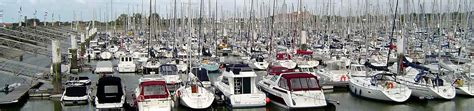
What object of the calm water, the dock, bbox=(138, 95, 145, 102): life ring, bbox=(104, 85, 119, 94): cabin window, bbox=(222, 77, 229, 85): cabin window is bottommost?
the calm water

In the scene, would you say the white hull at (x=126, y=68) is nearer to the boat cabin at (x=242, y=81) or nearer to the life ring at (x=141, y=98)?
the boat cabin at (x=242, y=81)

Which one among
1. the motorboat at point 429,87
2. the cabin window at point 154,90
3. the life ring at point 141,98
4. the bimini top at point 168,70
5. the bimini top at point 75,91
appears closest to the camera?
the life ring at point 141,98

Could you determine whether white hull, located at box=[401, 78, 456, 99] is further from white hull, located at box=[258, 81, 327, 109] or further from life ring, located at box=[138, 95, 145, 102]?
life ring, located at box=[138, 95, 145, 102]

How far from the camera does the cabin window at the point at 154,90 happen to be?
24.2 metres

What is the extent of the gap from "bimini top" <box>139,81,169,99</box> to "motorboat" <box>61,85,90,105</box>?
5288 mm

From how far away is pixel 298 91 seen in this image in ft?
82.4

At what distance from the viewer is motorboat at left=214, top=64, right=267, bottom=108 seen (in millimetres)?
25141

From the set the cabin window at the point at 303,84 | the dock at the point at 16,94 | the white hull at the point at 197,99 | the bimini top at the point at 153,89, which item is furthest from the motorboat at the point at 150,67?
the cabin window at the point at 303,84

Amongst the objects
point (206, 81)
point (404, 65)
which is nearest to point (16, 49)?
point (206, 81)

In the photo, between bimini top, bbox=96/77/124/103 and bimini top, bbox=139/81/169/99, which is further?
bimini top, bbox=96/77/124/103

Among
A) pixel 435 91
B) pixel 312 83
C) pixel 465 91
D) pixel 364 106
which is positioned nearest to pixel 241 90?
pixel 312 83

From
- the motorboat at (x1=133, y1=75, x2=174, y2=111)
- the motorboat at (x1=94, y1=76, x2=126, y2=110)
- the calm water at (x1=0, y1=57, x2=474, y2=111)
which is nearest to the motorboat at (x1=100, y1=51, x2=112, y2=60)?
the calm water at (x1=0, y1=57, x2=474, y2=111)

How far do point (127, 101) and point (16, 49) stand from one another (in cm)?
4078

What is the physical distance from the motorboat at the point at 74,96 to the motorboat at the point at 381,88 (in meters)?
16.5
